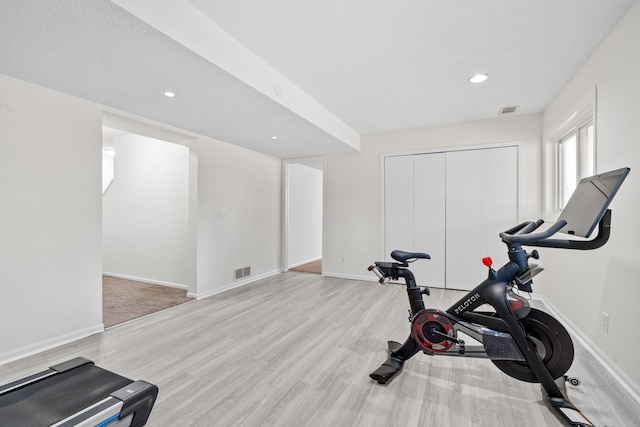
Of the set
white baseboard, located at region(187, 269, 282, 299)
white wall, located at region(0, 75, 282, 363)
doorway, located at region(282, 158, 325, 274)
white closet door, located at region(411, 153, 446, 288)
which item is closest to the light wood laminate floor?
white wall, located at region(0, 75, 282, 363)

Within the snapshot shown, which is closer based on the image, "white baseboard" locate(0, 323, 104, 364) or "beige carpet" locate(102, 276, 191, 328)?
"white baseboard" locate(0, 323, 104, 364)

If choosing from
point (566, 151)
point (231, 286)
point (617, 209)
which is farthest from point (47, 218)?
point (566, 151)

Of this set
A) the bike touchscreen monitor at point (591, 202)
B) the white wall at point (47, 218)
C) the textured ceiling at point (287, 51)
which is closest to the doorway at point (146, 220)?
the white wall at point (47, 218)

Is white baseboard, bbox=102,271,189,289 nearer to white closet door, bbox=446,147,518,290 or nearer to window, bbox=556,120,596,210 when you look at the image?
white closet door, bbox=446,147,518,290

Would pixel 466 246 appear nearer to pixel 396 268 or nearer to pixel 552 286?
pixel 552 286

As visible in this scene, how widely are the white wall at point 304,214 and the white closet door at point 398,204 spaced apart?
Answer: 78.6 inches

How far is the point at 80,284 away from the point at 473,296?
3391 mm

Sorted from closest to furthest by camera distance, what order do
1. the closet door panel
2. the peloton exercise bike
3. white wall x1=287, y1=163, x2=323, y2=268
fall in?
the peloton exercise bike
the closet door panel
white wall x1=287, y1=163, x2=323, y2=268

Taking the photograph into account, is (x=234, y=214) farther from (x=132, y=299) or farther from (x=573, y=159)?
(x=573, y=159)

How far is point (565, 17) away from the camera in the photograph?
79.4 inches

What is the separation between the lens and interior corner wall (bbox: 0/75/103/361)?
2316 mm

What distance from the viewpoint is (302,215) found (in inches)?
260

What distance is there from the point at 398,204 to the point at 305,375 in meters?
3.28

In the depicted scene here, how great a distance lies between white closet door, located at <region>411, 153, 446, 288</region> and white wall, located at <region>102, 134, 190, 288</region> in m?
3.55
